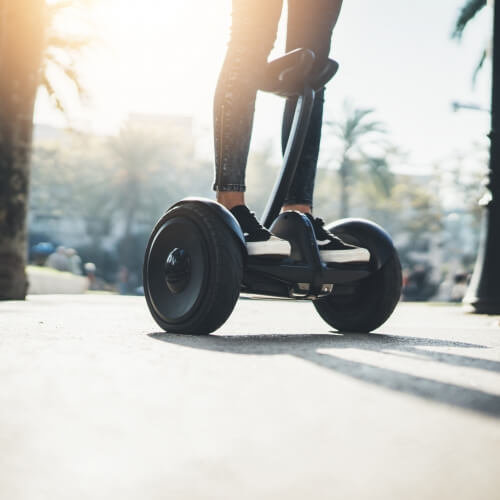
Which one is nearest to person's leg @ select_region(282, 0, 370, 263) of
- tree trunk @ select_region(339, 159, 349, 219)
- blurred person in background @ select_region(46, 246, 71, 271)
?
blurred person in background @ select_region(46, 246, 71, 271)

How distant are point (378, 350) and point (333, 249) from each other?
776 mm

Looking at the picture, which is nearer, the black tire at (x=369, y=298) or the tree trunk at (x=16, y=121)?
the black tire at (x=369, y=298)

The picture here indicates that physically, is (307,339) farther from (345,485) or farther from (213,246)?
(345,485)

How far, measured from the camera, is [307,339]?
2.67 metres

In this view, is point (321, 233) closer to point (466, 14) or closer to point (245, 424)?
point (245, 424)

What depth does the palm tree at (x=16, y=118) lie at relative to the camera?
8.26m

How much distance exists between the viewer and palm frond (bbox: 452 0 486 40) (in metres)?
18.5

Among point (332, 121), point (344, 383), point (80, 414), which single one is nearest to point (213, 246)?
point (344, 383)

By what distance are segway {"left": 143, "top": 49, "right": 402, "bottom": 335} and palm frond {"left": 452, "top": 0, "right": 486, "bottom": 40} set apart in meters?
16.7

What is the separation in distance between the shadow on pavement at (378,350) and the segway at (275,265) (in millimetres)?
147

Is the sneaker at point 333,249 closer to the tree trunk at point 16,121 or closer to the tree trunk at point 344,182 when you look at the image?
the tree trunk at point 16,121

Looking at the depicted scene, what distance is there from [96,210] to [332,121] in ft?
54.2

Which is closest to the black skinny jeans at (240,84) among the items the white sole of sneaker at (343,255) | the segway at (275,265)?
the segway at (275,265)

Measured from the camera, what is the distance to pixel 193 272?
270 centimetres
